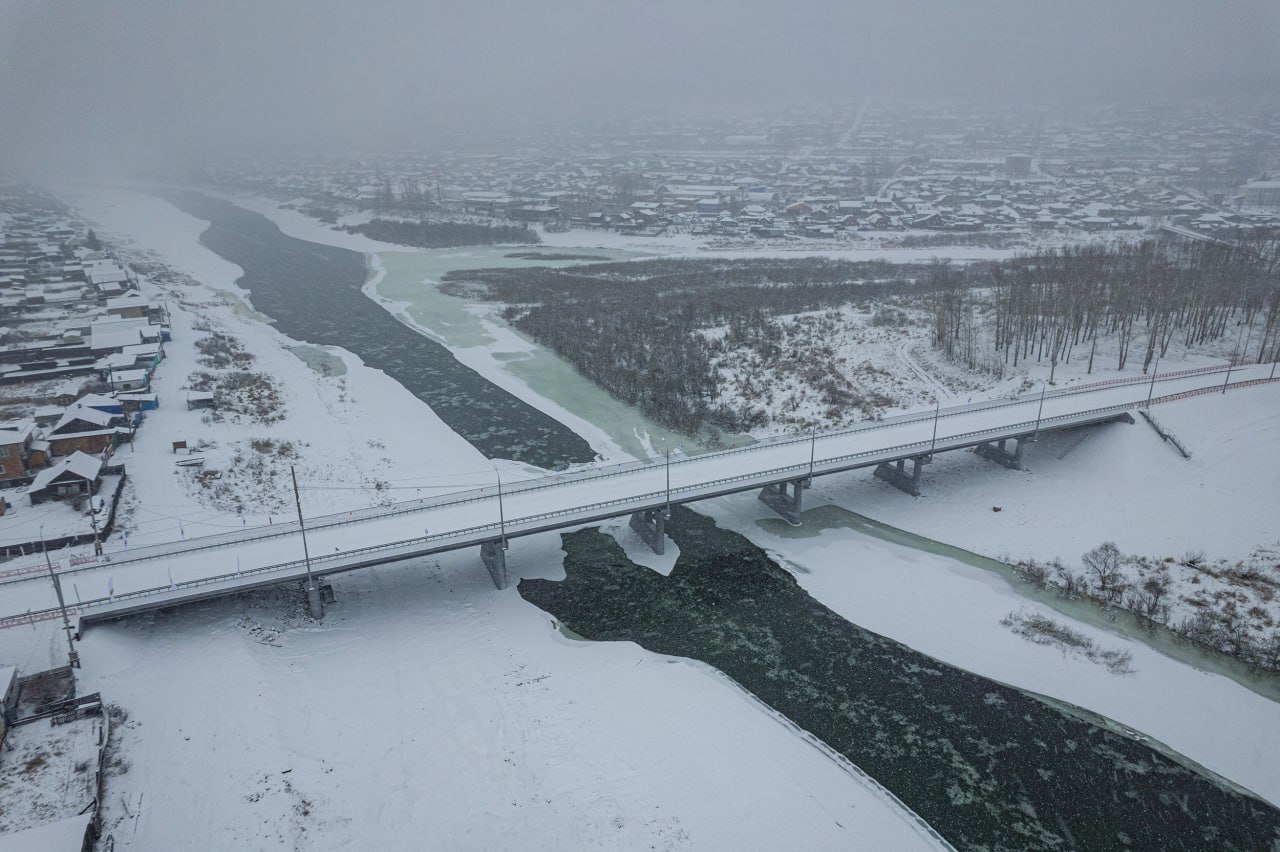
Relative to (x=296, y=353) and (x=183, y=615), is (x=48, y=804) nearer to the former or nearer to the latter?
(x=183, y=615)

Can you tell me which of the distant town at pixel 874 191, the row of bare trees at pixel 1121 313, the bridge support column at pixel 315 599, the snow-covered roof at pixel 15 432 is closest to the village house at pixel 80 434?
the snow-covered roof at pixel 15 432

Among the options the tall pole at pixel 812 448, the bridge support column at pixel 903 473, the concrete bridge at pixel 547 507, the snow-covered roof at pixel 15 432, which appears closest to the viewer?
the concrete bridge at pixel 547 507

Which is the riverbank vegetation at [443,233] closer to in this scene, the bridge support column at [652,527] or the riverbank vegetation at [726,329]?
the riverbank vegetation at [726,329]

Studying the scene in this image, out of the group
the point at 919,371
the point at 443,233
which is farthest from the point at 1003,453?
the point at 443,233

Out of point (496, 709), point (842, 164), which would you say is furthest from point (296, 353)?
point (842, 164)

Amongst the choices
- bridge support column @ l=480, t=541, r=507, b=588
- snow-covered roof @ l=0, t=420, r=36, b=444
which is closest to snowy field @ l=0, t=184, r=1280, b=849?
bridge support column @ l=480, t=541, r=507, b=588
